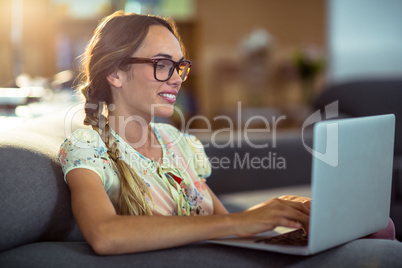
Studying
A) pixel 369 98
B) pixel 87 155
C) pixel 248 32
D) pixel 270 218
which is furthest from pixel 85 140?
pixel 248 32

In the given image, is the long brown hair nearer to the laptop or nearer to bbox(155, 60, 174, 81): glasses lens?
bbox(155, 60, 174, 81): glasses lens

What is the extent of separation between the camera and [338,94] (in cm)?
292

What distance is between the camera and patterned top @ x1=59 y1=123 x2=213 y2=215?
106 centimetres

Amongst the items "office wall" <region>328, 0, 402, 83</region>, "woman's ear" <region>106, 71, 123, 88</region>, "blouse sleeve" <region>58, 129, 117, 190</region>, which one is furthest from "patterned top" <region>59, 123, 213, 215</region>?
"office wall" <region>328, 0, 402, 83</region>

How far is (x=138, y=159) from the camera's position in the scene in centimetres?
119

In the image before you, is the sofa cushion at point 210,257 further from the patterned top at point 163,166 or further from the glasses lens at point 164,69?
the glasses lens at point 164,69

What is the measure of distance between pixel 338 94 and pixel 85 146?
2.16m

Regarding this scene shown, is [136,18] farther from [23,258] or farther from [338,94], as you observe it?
[338,94]

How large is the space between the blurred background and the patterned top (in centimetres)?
330

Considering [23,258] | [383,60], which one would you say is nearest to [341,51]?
A: [383,60]

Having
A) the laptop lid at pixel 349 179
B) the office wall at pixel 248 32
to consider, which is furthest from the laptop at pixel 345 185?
the office wall at pixel 248 32

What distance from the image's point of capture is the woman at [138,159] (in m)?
Result: 0.92

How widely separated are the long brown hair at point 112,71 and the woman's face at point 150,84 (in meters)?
0.02

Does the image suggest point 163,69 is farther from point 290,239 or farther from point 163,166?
point 290,239
